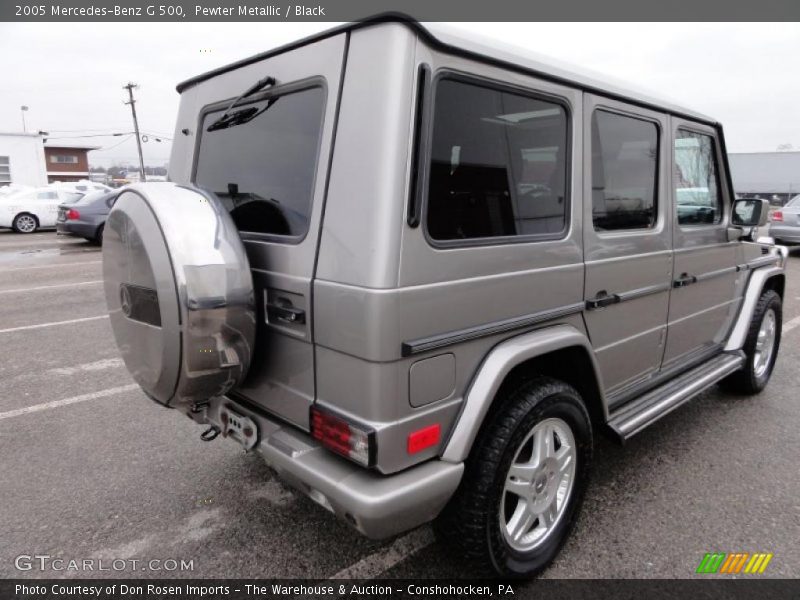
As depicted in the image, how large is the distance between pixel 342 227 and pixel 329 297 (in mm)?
244

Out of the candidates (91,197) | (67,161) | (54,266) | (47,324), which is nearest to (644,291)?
(47,324)

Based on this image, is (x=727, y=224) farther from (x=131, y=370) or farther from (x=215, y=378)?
(x=131, y=370)

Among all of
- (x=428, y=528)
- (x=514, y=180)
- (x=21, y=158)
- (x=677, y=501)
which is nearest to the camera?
(x=514, y=180)

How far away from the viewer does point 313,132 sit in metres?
2.02

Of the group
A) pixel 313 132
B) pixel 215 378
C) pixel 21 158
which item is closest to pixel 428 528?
pixel 215 378

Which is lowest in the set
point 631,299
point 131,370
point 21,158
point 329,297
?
point 131,370

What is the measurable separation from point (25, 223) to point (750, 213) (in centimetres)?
1929

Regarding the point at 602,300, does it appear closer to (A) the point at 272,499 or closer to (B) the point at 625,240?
(B) the point at 625,240

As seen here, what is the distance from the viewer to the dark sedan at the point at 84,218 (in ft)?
43.5

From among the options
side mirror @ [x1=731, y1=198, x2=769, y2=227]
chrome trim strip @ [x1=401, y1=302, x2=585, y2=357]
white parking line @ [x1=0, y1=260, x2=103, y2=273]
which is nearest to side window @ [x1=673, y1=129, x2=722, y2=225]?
side mirror @ [x1=731, y1=198, x2=769, y2=227]

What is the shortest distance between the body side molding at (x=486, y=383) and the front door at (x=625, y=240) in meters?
0.50

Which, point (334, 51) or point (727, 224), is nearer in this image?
point (334, 51)

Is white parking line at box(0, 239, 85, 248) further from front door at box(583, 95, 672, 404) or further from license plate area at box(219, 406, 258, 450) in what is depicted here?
front door at box(583, 95, 672, 404)

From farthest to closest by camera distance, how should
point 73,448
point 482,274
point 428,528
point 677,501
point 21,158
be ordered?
point 21,158 < point 73,448 < point 677,501 < point 428,528 < point 482,274
